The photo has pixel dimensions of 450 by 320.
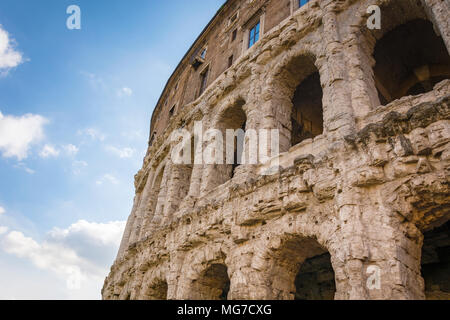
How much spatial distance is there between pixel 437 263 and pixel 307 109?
18.1ft

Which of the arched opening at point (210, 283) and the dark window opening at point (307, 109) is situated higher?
the dark window opening at point (307, 109)

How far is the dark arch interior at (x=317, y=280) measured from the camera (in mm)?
6812

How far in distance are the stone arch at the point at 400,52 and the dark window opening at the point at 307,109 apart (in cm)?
161

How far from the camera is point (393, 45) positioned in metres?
8.04

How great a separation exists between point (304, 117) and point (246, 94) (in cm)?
271

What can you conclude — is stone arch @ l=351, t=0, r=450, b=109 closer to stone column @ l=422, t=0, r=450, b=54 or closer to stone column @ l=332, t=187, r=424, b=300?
stone column @ l=422, t=0, r=450, b=54

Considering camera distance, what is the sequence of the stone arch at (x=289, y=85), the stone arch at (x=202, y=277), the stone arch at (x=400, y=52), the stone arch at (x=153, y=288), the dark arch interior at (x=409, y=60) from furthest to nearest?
the dark arch interior at (x=409, y=60) < the stone arch at (x=153, y=288) < the stone arch at (x=289, y=85) < the stone arch at (x=400, y=52) < the stone arch at (x=202, y=277)

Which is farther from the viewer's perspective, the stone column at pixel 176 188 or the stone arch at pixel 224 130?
the stone column at pixel 176 188

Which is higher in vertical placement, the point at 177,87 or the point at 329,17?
the point at 177,87

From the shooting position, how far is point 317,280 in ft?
23.0

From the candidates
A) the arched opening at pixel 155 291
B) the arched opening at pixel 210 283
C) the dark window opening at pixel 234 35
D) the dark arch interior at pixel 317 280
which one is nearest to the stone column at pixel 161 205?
the arched opening at pixel 155 291

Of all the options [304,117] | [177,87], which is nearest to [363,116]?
[304,117]

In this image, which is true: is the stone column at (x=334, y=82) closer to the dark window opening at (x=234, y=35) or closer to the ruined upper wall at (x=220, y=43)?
the ruined upper wall at (x=220, y=43)

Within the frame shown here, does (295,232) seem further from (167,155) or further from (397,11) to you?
(167,155)
